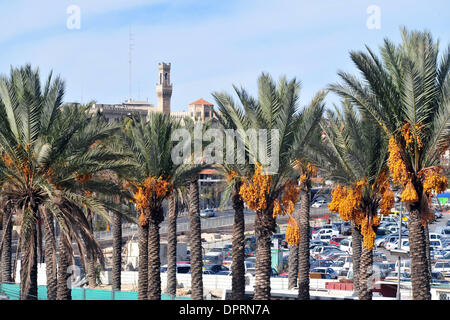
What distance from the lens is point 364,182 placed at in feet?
62.1

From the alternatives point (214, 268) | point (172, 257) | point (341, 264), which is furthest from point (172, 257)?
point (341, 264)

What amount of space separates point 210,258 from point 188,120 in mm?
21774

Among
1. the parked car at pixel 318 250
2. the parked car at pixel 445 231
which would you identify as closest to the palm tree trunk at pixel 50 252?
the parked car at pixel 318 250

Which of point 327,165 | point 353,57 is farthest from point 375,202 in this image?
point 353,57

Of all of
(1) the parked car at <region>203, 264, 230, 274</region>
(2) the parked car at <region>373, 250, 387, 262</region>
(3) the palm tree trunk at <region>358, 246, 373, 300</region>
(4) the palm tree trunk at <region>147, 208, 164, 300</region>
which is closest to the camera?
(3) the palm tree trunk at <region>358, 246, 373, 300</region>

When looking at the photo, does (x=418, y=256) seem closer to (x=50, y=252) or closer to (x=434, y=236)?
(x=50, y=252)

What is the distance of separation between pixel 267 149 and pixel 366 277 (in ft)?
14.3

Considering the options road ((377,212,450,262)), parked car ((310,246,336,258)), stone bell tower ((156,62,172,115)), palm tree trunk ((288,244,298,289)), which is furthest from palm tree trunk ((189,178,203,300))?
stone bell tower ((156,62,172,115))

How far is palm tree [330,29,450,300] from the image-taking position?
16797 mm

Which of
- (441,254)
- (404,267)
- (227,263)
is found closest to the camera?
(404,267)

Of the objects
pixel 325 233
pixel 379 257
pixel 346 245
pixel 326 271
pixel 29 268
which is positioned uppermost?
pixel 325 233

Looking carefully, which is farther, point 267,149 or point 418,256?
point 267,149

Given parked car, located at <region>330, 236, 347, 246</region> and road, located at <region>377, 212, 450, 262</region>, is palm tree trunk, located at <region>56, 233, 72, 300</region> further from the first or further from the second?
parked car, located at <region>330, 236, 347, 246</region>
